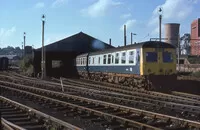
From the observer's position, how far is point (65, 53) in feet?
176

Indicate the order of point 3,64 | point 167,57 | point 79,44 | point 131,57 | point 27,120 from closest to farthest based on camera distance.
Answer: point 27,120, point 167,57, point 131,57, point 79,44, point 3,64

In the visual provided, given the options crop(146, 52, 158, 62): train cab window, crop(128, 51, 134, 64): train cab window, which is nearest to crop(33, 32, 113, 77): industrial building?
crop(128, 51, 134, 64): train cab window

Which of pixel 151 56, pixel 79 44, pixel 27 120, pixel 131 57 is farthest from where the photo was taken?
pixel 79 44

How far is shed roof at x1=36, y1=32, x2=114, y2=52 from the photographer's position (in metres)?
57.9

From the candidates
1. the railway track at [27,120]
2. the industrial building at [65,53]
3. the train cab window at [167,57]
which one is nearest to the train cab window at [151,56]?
the train cab window at [167,57]

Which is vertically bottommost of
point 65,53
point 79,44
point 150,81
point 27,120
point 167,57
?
point 27,120

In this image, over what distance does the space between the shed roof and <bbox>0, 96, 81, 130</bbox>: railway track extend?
42.9m

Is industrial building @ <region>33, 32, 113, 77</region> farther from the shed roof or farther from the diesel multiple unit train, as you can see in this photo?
the diesel multiple unit train

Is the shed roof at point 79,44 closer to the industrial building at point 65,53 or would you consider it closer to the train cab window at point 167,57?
the industrial building at point 65,53

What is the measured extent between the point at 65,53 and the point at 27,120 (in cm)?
4227

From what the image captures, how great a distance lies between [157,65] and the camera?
81.3 feet

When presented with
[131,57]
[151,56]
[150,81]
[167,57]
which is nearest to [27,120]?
[150,81]

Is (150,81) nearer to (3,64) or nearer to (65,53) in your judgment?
(65,53)

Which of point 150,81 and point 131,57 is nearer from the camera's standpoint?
point 150,81
